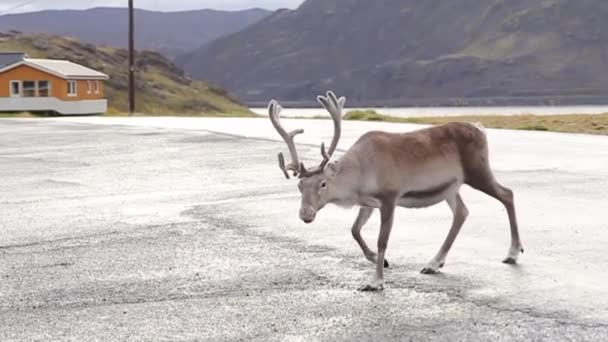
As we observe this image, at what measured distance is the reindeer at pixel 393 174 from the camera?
807cm

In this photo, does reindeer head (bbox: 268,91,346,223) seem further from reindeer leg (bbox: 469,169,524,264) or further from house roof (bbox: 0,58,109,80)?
house roof (bbox: 0,58,109,80)

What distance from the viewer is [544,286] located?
833cm

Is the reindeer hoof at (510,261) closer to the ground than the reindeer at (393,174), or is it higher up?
closer to the ground

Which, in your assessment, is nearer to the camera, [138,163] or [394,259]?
[394,259]

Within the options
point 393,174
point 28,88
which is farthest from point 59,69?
point 393,174

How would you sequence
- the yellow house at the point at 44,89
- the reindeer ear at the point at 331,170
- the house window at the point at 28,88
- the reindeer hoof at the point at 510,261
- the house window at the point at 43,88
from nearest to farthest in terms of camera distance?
the reindeer ear at the point at 331,170 → the reindeer hoof at the point at 510,261 → the yellow house at the point at 44,89 → the house window at the point at 43,88 → the house window at the point at 28,88

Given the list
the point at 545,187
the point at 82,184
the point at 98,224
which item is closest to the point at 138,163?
the point at 82,184

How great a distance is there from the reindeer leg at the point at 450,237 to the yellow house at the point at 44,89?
6482 centimetres

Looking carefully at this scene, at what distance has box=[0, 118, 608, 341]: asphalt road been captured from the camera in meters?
7.36

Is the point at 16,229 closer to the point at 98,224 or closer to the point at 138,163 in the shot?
the point at 98,224

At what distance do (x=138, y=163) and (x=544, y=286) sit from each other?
14.6m

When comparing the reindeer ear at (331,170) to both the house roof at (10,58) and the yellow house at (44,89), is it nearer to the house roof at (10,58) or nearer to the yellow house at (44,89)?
the yellow house at (44,89)

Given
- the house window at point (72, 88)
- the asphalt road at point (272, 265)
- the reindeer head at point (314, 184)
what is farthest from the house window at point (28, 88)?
the reindeer head at point (314, 184)

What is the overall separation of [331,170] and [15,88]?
6904 cm
